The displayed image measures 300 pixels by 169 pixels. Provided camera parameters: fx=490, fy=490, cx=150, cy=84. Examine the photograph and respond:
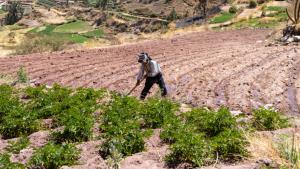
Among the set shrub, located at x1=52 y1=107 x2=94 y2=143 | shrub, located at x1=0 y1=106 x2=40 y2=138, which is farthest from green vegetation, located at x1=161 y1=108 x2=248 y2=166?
shrub, located at x1=0 y1=106 x2=40 y2=138

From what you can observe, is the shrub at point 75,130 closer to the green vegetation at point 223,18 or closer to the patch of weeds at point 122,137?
the patch of weeds at point 122,137

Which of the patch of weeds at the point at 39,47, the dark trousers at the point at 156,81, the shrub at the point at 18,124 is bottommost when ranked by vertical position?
the patch of weeds at the point at 39,47

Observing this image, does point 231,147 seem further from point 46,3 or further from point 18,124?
point 46,3

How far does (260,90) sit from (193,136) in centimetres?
663

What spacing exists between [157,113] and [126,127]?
1.34m

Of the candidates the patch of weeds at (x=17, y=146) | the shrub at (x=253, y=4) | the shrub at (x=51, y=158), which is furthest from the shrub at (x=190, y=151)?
the shrub at (x=253, y=4)

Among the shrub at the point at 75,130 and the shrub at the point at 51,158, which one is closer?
the shrub at the point at 51,158

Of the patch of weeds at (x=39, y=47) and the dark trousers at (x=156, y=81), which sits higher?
the dark trousers at (x=156, y=81)

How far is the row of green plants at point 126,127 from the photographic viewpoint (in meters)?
6.46

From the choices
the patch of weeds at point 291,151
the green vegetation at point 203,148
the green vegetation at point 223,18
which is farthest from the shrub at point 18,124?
the green vegetation at point 223,18

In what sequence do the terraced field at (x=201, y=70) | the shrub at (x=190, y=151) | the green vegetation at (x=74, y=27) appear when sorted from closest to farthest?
1. the shrub at (x=190, y=151)
2. the terraced field at (x=201, y=70)
3. the green vegetation at (x=74, y=27)

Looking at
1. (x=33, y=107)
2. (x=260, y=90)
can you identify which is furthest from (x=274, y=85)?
(x=33, y=107)

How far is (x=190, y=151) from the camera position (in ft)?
20.7

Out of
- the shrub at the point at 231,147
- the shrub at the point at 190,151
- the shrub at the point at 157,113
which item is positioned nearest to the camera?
the shrub at the point at 190,151
